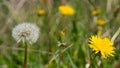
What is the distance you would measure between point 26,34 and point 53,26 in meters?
1.66

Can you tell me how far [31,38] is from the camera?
1384 millimetres

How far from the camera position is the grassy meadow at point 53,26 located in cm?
239

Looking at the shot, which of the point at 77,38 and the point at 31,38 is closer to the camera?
the point at 31,38

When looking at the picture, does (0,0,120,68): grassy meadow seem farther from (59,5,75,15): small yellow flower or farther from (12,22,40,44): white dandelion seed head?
(12,22,40,44): white dandelion seed head

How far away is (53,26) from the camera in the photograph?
10.0 ft

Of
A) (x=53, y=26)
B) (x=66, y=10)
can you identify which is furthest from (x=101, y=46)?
(x=66, y=10)

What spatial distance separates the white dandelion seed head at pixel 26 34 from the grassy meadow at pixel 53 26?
68 centimetres

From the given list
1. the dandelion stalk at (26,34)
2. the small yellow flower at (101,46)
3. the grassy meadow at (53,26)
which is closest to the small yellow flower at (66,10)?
the grassy meadow at (53,26)

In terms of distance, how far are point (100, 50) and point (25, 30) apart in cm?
32

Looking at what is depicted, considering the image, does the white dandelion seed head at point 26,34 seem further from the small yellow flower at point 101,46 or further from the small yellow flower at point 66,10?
the small yellow flower at point 66,10

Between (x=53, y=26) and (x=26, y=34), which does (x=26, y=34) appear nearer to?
(x=26, y=34)

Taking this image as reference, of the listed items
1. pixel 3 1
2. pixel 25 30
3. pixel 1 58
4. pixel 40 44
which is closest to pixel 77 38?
pixel 40 44

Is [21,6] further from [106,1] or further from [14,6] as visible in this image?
[106,1]

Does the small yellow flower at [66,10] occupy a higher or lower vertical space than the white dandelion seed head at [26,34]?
higher
